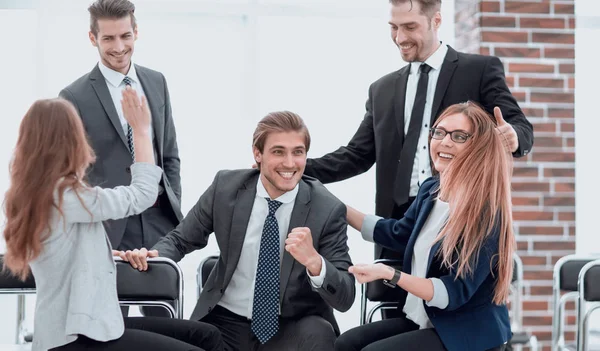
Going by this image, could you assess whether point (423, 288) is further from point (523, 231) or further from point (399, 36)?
point (523, 231)

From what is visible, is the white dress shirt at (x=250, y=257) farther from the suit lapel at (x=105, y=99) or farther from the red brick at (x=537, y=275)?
the red brick at (x=537, y=275)

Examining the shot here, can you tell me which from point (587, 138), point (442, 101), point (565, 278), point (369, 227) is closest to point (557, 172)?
point (587, 138)

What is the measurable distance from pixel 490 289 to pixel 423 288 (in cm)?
24

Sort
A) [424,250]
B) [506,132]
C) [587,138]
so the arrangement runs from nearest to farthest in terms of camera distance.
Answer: [424,250], [506,132], [587,138]

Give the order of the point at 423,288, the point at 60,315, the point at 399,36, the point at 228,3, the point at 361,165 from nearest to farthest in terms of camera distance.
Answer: the point at 60,315 < the point at 423,288 < the point at 399,36 < the point at 361,165 < the point at 228,3

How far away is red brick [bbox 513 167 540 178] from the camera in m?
4.44

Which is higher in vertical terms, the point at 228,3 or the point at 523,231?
the point at 228,3

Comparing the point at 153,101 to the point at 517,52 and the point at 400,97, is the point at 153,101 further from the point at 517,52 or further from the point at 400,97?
the point at 517,52

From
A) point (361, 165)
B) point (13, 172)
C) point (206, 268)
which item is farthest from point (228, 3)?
point (13, 172)

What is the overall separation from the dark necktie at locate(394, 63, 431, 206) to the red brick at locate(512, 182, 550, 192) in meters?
1.46

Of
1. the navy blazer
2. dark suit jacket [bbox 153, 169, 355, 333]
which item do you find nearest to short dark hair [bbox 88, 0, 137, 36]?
dark suit jacket [bbox 153, 169, 355, 333]

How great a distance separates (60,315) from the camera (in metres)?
2.25

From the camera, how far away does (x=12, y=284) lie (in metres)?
2.81

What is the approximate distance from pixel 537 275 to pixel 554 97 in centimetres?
100
